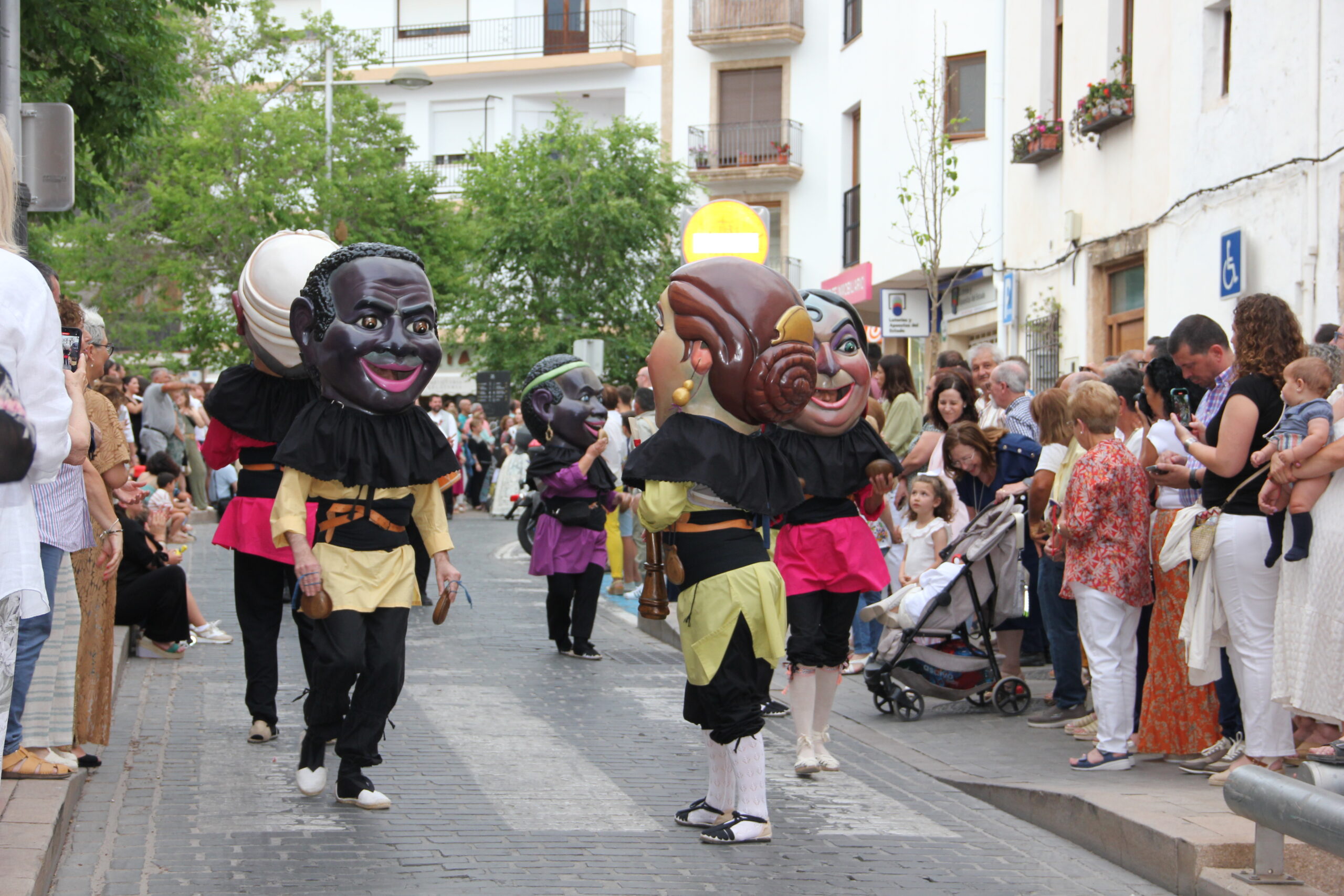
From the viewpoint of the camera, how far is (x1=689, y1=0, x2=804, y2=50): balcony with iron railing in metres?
35.9

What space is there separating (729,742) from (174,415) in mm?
13656

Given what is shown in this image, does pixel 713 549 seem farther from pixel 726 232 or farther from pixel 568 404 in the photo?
pixel 726 232

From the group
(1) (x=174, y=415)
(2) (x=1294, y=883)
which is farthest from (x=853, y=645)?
(1) (x=174, y=415)

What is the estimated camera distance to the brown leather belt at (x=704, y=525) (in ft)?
19.6

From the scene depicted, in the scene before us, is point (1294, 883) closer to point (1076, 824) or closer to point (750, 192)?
point (1076, 824)

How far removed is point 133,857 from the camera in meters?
5.58

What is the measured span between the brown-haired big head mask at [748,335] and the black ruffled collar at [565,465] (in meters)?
4.63

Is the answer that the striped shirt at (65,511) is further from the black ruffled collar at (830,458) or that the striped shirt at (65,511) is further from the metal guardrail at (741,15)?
the metal guardrail at (741,15)

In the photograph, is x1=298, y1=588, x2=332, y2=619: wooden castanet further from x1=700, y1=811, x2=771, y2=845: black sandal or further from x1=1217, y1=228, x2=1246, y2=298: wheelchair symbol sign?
x1=1217, y1=228, x2=1246, y2=298: wheelchair symbol sign

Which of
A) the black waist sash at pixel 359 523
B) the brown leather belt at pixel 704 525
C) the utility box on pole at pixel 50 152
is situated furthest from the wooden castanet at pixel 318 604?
the utility box on pole at pixel 50 152

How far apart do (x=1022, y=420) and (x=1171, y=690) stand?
2696 mm

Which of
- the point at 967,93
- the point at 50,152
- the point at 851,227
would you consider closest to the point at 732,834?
the point at 50,152

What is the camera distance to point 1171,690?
734cm

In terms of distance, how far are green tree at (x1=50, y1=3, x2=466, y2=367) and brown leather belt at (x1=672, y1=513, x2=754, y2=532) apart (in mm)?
24348
